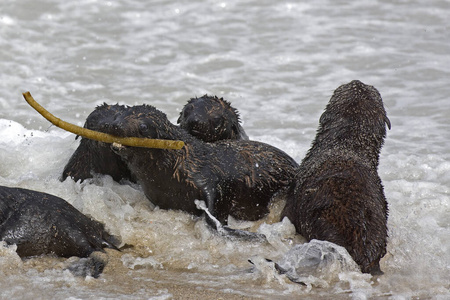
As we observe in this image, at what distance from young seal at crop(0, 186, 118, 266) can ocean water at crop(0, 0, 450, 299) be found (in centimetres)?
12

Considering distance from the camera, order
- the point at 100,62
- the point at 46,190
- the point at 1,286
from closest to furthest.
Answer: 1. the point at 1,286
2. the point at 46,190
3. the point at 100,62

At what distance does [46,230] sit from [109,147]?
1128 mm

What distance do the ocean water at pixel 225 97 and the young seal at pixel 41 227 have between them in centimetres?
12

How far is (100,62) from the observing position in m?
11.6

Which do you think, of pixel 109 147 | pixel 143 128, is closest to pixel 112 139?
pixel 143 128

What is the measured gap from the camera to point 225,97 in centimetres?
1042

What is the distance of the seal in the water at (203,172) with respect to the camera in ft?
18.3

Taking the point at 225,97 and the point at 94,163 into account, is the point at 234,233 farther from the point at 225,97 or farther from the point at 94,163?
the point at 225,97

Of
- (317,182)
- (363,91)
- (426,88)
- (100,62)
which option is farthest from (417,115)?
(100,62)

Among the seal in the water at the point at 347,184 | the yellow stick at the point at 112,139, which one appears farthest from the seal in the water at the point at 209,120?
the yellow stick at the point at 112,139

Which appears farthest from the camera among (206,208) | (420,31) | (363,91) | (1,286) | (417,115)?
(420,31)

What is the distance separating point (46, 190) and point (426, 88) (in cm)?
640

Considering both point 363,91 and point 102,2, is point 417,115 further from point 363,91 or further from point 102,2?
point 102,2

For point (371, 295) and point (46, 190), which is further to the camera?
point (46, 190)
